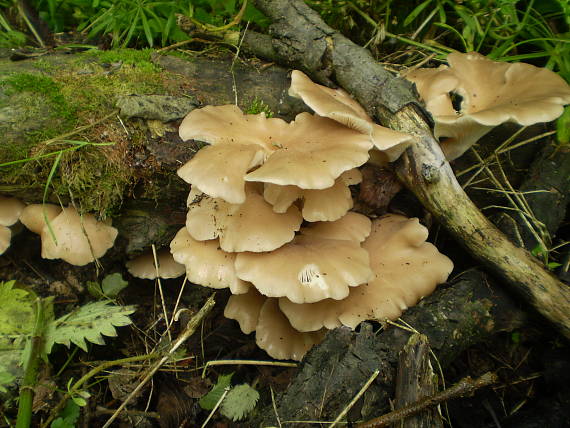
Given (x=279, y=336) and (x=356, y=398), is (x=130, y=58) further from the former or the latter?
(x=356, y=398)

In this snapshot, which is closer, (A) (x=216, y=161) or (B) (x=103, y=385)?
(A) (x=216, y=161)

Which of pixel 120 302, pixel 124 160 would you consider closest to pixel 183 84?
pixel 124 160

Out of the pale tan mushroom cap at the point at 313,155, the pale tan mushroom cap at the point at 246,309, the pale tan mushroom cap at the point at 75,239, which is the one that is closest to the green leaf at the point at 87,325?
the pale tan mushroom cap at the point at 75,239

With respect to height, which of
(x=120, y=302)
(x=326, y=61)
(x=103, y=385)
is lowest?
(x=103, y=385)

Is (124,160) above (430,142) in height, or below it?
below

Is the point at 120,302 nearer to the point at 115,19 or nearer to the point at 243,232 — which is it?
the point at 243,232

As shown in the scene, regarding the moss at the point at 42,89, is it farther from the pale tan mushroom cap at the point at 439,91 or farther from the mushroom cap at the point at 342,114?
the pale tan mushroom cap at the point at 439,91

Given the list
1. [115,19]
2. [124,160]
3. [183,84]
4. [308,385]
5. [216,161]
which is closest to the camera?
[308,385]
